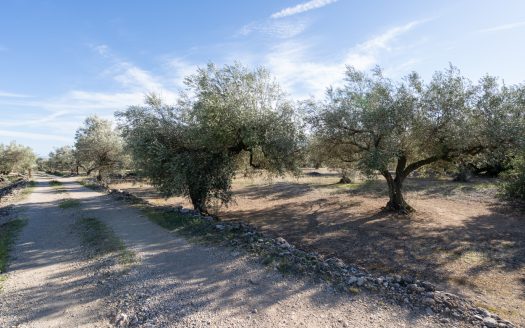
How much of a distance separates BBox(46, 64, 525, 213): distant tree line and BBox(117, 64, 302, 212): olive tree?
0.06m

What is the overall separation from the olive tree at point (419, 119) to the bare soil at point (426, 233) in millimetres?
3632

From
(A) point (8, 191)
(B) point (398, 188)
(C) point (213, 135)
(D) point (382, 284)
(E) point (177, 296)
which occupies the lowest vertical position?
(D) point (382, 284)

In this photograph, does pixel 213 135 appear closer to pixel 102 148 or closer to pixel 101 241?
pixel 101 241

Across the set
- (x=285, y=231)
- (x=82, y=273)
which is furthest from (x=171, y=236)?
(x=285, y=231)

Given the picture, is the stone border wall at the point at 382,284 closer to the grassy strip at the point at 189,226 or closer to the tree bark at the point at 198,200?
the grassy strip at the point at 189,226

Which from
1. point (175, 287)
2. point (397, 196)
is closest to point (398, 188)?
point (397, 196)

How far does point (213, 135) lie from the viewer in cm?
1700

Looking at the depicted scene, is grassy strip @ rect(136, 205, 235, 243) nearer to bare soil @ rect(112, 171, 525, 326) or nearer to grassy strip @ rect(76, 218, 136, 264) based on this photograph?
grassy strip @ rect(76, 218, 136, 264)

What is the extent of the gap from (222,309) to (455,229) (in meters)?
14.3

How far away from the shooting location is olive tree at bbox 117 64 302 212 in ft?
55.6

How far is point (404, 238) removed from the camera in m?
14.6

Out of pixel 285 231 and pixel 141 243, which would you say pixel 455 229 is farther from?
pixel 141 243

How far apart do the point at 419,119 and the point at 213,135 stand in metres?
11.2

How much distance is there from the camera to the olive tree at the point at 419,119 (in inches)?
618
